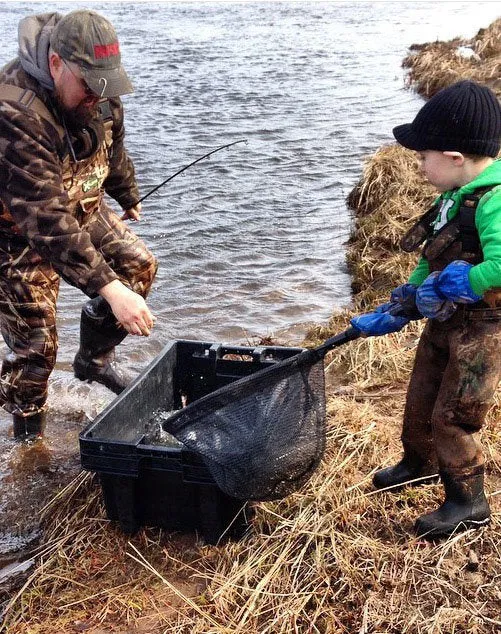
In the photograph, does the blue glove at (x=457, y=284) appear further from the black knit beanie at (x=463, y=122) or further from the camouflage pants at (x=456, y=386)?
the black knit beanie at (x=463, y=122)

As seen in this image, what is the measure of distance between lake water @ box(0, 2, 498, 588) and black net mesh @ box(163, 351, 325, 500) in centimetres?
136

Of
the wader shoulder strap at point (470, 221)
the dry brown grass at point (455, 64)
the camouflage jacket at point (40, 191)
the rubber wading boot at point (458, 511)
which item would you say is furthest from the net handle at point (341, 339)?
the dry brown grass at point (455, 64)

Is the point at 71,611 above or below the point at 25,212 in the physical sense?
below

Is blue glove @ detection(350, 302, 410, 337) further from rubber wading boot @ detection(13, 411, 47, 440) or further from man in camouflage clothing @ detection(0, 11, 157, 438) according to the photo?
rubber wading boot @ detection(13, 411, 47, 440)

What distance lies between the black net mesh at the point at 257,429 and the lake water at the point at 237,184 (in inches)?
53.5

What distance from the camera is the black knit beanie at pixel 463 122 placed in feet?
9.56

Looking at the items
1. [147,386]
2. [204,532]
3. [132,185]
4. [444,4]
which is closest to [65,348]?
[132,185]

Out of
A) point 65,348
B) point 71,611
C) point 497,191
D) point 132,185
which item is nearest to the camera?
point 497,191

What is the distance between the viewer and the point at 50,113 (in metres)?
3.72

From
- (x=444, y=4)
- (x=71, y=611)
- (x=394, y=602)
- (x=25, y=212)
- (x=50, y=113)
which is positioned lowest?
(x=444, y=4)

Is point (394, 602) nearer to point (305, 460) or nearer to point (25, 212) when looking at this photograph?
point (305, 460)

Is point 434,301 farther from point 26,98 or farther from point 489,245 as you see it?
point 26,98

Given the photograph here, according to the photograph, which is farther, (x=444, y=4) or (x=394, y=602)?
(x=444, y=4)

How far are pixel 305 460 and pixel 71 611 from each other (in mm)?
1077
